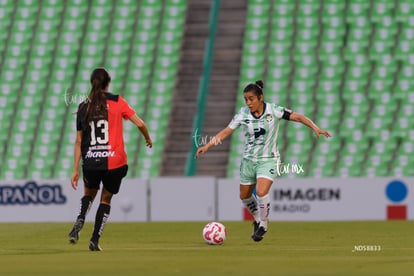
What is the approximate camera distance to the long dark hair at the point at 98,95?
12.1m

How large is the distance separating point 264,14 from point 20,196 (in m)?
7.94

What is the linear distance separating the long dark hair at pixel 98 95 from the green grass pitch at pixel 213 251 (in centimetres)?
147

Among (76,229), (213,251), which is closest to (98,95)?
(76,229)

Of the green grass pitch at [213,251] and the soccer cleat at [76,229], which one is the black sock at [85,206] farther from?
the green grass pitch at [213,251]

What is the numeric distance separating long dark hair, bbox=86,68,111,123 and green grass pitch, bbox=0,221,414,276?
58.0 inches

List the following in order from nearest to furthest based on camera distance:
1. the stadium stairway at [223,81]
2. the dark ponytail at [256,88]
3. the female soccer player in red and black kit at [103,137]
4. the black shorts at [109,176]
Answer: the female soccer player in red and black kit at [103,137]
the black shorts at [109,176]
the dark ponytail at [256,88]
the stadium stairway at [223,81]

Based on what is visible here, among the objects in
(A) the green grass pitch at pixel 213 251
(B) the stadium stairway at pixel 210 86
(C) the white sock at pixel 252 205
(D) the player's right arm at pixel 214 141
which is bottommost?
(A) the green grass pitch at pixel 213 251

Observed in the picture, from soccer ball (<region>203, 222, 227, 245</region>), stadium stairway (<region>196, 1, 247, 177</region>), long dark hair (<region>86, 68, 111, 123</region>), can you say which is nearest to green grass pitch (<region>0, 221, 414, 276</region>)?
soccer ball (<region>203, 222, 227, 245</region>)

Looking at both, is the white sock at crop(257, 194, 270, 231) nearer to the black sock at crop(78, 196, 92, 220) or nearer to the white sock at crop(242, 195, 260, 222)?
the white sock at crop(242, 195, 260, 222)

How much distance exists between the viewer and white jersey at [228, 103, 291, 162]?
1404 cm

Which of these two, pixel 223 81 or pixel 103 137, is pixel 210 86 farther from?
pixel 103 137

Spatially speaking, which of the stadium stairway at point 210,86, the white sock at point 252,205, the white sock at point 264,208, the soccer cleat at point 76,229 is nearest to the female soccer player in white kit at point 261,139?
the white sock at point 264,208

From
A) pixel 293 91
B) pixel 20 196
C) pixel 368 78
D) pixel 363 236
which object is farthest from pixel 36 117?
pixel 363 236

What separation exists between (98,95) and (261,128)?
2614 mm
